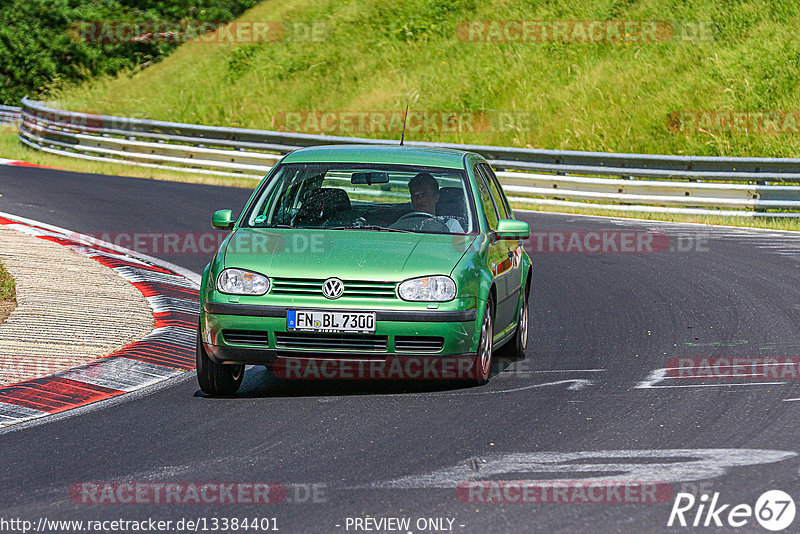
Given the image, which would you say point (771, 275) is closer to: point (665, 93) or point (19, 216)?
point (19, 216)

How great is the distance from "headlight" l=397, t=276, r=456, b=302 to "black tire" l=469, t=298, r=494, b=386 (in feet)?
1.21

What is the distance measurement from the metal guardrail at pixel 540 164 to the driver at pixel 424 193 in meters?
6.18

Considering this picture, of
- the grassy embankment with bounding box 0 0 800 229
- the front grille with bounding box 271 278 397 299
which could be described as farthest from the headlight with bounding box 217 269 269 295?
the grassy embankment with bounding box 0 0 800 229

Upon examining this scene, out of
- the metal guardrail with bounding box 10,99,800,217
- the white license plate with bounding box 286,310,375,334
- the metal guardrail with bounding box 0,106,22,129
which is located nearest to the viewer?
the white license plate with bounding box 286,310,375,334

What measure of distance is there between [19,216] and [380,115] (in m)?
15.8

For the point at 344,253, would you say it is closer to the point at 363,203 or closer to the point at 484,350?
the point at 484,350

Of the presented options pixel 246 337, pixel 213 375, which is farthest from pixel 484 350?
pixel 213 375

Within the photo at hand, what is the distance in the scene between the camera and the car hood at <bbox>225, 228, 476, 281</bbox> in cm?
734

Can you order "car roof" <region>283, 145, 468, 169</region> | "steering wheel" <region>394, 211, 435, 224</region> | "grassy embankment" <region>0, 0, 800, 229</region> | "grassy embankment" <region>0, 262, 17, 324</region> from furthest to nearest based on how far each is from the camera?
"grassy embankment" <region>0, 0, 800, 229</region> < "grassy embankment" <region>0, 262, 17, 324</region> < "car roof" <region>283, 145, 468, 169</region> < "steering wheel" <region>394, 211, 435, 224</region>

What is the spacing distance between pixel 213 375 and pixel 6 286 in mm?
3987

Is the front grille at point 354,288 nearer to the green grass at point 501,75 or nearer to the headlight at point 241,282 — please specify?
the headlight at point 241,282

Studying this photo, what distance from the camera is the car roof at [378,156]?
872 centimetres

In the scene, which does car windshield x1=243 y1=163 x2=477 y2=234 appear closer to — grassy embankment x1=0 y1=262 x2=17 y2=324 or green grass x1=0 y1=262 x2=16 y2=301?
grassy embankment x1=0 y1=262 x2=17 y2=324

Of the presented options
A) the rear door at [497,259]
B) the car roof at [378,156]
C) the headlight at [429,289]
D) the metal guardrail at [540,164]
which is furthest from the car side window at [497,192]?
→ the metal guardrail at [540,164]
